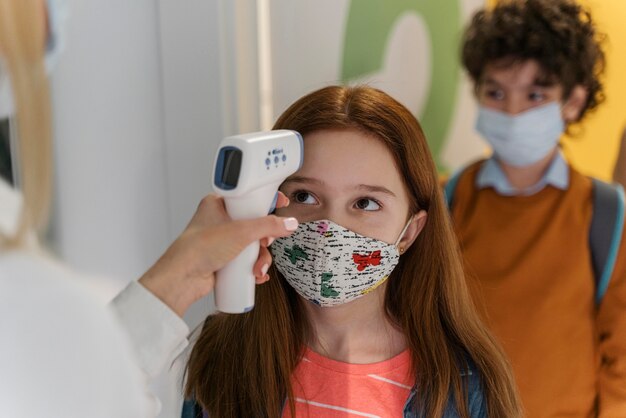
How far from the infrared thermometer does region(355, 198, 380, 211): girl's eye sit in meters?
0.24

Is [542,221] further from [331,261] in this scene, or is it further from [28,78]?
[28,78]

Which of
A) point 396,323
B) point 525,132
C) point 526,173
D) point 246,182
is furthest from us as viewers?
point 526,173

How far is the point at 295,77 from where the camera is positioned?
84.3 inches

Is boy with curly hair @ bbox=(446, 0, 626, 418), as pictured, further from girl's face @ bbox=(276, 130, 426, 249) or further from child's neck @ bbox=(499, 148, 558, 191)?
girl's face @ bbox=(276, 130, 426, 249)

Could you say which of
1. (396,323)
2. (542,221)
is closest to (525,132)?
(542,221)

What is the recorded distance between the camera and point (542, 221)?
7.96 feet

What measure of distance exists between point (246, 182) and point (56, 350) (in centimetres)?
50

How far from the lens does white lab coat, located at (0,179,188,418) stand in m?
0.81

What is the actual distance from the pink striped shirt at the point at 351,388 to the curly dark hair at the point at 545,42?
3.99ft

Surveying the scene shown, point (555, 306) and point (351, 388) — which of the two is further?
point (555, 306)

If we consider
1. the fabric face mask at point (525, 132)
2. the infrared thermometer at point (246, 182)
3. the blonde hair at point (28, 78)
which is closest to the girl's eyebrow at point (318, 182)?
the infrared thermometer at point (246, 182)

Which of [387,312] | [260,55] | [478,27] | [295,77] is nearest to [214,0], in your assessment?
[260,55]

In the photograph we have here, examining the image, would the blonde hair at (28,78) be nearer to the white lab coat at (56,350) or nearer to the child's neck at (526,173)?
the white lab coat at (56,350)

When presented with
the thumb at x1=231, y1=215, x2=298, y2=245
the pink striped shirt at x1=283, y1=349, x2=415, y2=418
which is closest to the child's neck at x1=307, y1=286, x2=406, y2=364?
the pink striped shirt at x1=283, y1=349, x2=415, y2=418
